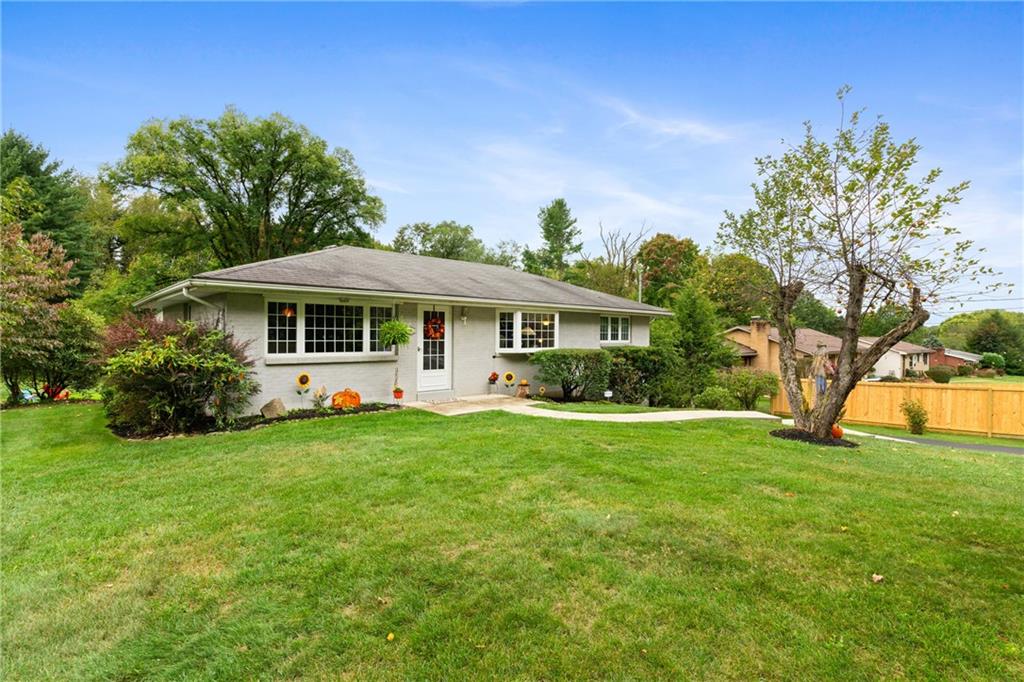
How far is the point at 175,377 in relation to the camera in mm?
7340

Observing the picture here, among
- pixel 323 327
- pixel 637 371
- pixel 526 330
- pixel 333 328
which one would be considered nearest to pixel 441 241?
pixel 526 330

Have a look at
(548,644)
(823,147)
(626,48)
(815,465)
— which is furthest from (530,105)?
(548,644)

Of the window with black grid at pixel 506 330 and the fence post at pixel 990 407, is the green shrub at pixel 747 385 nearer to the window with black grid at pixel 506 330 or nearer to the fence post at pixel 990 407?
the fence post at pixel 990 407

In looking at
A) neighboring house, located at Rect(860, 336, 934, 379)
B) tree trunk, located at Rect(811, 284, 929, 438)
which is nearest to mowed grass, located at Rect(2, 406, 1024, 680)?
tree trunk, located at Rect(811, 284, 929, 438)

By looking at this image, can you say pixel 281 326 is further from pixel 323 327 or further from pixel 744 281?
pixel 744 281

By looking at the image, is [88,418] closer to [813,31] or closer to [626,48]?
[626,48]

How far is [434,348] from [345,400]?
262 cm

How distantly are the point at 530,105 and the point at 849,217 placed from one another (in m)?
11.8

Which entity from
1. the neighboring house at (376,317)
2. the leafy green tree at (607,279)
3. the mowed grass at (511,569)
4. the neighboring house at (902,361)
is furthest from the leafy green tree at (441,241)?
the mowed grass at (511,569)

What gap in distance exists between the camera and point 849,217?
6.89m

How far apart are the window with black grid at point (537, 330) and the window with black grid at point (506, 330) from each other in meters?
0.27

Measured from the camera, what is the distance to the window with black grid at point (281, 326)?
29.8 feet

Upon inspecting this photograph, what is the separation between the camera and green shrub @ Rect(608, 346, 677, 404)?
13258 millimetres

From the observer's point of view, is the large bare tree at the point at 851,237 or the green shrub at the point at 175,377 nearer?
the large bare tree at the point at 851,237
